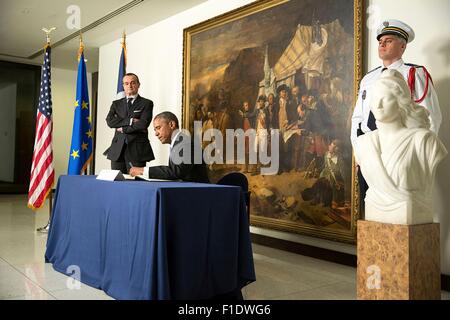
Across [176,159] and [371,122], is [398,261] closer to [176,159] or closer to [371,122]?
[371,122]

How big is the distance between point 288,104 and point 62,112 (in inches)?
322

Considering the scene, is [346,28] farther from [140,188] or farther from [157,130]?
[140,188]

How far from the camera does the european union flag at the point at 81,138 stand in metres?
6.16

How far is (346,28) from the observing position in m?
4.33

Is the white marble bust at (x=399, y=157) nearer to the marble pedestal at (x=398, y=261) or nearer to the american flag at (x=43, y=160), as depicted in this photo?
the marble pedestal at (x=398, y=261)

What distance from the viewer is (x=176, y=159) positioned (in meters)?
3.38

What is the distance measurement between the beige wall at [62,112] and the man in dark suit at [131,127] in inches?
252

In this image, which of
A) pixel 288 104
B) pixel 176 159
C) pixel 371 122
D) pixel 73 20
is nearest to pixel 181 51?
pixel 73 20

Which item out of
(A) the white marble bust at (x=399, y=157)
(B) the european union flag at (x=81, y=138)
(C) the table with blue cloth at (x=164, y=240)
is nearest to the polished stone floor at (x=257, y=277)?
(C) the table with blue cloth at (x=164, y=240)

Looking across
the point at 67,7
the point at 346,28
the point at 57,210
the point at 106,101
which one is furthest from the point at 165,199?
the point at 106,101

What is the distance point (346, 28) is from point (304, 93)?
2.69 feet

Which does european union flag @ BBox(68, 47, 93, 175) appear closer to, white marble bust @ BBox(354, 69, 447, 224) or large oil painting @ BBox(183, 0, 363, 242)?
large oil painting @ BBox(183, 0, 363, 242)

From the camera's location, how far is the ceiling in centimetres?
640

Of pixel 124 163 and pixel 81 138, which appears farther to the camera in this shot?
pixel 81 138
